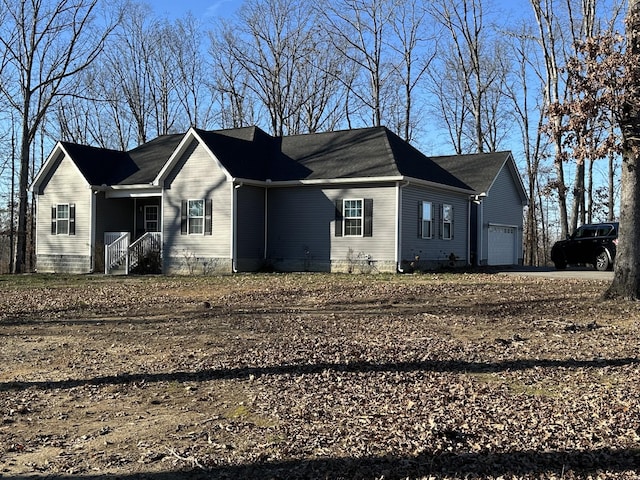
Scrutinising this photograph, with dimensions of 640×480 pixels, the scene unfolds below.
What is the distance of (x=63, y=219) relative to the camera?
82.9 ft

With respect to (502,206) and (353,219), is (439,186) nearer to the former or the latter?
(353,219)

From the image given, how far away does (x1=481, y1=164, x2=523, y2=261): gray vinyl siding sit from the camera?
2591 cm

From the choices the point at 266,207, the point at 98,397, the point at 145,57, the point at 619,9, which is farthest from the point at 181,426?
the point at 145,57

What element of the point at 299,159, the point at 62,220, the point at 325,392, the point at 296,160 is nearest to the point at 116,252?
the point at 62,220

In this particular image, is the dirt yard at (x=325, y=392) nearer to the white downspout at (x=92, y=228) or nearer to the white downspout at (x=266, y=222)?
the white downspout at (x=266, y=222)

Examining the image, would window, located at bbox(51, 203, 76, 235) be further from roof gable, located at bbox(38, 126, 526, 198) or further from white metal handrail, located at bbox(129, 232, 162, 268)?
white metal handrail, located at bbox(129, 232, 162, 268)

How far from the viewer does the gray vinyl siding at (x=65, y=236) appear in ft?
80.6

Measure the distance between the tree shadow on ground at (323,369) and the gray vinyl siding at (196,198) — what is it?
14891mm

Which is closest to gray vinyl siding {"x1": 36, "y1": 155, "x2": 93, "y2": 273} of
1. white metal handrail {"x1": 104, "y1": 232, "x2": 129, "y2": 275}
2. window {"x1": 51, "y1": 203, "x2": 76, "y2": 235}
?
window {"x1": 51, "y1": 203, "x2": 76, "y2": 235}

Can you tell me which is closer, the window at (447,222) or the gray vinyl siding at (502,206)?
the window at (447,222)

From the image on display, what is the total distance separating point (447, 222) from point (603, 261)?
5.36 m

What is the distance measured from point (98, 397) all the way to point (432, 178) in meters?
18.0

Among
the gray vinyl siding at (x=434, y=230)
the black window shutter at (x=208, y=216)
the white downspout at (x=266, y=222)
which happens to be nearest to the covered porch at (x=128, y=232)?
the black window shutter at (x=208, y=216)

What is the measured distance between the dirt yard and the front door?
13798 millimetres
